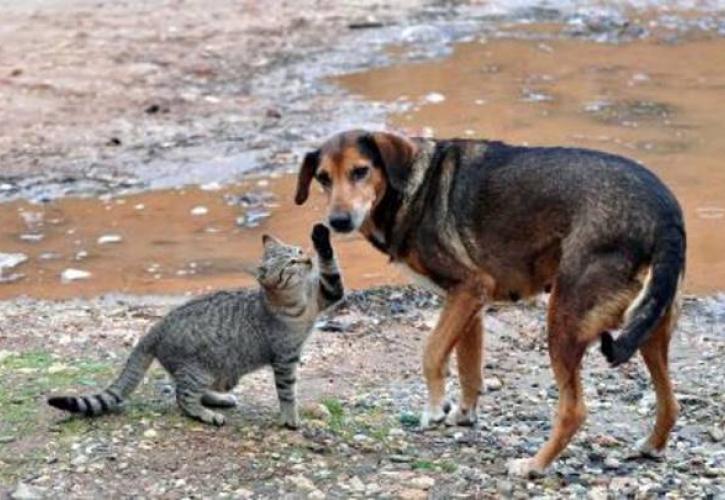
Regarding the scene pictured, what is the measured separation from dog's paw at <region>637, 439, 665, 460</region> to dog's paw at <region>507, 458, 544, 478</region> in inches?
22.0

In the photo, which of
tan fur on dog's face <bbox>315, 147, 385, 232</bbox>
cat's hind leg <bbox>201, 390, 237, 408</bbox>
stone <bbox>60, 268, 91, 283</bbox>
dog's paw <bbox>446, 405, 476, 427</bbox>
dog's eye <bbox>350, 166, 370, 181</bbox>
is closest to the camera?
tan fur on dog's face <bbox>315, 147, 385, 232</bbox>

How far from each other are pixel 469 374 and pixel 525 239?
0.87m

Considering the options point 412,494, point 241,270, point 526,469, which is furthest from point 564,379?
point 241,270

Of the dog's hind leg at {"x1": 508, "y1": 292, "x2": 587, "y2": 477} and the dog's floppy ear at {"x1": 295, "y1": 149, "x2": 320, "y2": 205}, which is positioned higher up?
the dog's floppy ear at {"x1": 295, "y1": 149, "x2": 320, "y2": 205}

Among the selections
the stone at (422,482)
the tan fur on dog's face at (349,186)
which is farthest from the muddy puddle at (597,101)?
the stone at (422,482)

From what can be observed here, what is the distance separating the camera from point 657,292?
5.99 meters

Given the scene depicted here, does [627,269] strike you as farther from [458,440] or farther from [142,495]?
[142,495]

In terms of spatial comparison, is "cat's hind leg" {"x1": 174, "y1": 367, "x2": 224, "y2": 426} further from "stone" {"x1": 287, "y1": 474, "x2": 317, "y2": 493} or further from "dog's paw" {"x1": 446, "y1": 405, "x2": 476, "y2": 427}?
"dog's paw" {"x1": 446, "y1": 405, "x2": 476, "y2": 427}

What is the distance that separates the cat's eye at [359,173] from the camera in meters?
6.64

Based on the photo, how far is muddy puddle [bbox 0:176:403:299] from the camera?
1047 centimetres

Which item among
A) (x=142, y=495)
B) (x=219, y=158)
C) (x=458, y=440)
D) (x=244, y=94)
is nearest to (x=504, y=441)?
(x=458, y=440)

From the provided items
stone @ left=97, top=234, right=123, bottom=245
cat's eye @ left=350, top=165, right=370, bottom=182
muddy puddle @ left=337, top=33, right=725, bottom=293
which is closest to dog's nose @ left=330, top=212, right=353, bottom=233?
cat's eye @ left=350, top=165, right=370, bottom=182

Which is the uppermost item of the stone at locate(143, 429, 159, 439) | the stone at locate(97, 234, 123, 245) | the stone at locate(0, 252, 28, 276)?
the stone at locate(143, 429, 159, 439)

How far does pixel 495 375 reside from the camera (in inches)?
315
